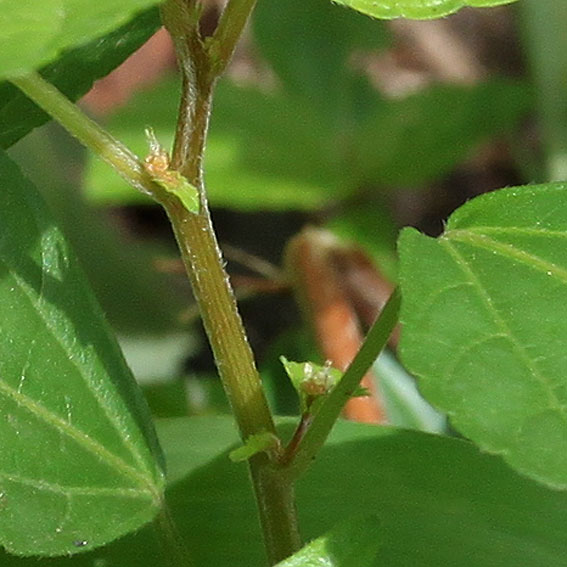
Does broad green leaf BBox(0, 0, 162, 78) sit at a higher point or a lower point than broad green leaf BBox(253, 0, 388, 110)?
higher

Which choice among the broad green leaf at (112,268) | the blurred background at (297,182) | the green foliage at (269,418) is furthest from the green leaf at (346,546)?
the broad green leaf at (112,268)

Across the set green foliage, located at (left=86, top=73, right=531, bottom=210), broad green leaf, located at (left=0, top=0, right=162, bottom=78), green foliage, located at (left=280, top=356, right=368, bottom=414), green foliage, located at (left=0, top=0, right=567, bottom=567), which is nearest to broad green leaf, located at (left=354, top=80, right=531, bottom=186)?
green foliage, located at (left=86, top=73, right=531, bottom=210)

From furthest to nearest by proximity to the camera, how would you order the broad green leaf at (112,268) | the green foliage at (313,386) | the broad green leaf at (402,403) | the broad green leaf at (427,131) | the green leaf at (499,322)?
1. the broad green leaf at (427,131)
2. the broad green leaf at (112,268)
3. the broad green leaf at (402,403)
4. the green foliage at (313,386)
5. the green leaf at (499,322)

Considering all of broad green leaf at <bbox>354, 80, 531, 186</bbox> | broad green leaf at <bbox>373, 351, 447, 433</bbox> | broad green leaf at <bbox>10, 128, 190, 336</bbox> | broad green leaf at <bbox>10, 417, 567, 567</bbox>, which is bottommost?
broad green leaf at <bbox>373, 351, 447, 433</bbox>

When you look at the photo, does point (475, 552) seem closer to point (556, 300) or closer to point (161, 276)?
point (556, 300)

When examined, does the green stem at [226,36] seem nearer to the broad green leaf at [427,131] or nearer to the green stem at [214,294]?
the green stem at [214,294]

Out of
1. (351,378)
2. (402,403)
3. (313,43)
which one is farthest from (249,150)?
(351,378)

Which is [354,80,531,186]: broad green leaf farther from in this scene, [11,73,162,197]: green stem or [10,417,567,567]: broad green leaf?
[11,73,162,197]: green stem
